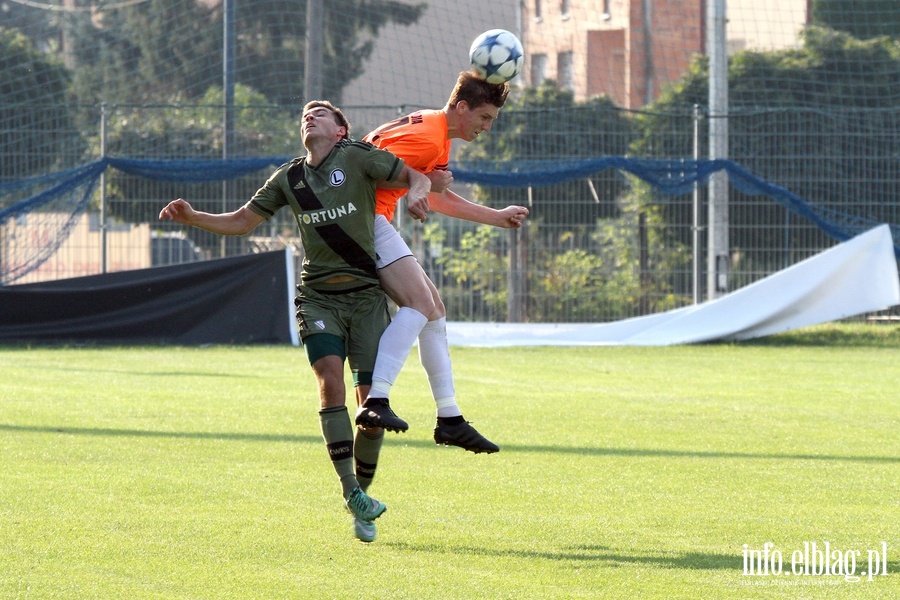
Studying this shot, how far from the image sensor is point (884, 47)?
21.8 metres

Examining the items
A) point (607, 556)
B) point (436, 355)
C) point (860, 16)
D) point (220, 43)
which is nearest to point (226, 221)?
point (436, 355)

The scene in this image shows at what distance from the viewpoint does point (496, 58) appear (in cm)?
670

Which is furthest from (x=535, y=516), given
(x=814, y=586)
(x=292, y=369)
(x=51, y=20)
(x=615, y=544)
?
(x=51, y=20)

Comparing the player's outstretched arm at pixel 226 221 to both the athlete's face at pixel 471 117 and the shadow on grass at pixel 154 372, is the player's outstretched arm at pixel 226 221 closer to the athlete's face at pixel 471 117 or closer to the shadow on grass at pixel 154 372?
the athlete's face at pixel 471 117

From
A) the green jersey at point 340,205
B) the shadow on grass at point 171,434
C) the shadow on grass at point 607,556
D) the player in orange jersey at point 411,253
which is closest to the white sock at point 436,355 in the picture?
the player in orange jersey at point 411,253

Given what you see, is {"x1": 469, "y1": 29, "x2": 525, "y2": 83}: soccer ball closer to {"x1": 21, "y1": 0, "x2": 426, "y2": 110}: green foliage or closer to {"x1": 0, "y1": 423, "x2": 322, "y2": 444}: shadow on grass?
{"x1": 0, "y1": 423, "x2": 322, "y2": 444}: shadow on grass

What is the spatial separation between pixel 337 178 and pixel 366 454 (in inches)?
52.1

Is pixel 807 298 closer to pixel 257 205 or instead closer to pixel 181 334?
pixel 181 334

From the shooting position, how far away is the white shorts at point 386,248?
618 centimetres

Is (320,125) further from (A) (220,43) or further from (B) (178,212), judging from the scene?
(A) (220,43)

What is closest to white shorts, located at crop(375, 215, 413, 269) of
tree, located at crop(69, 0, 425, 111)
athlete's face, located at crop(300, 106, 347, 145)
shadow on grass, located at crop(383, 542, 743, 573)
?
athlete's face, located at crop(300, 106, 347, 145)

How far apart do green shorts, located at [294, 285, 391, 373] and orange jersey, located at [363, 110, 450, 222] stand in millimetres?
539

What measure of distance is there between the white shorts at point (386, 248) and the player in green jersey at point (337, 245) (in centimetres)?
9

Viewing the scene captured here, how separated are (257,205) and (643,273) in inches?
489
